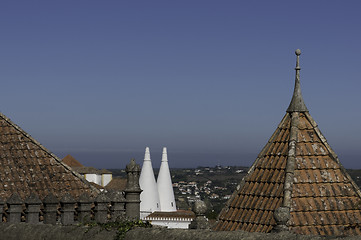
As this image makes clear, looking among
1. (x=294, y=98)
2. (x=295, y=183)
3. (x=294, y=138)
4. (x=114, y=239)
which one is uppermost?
(x=294, y=98)

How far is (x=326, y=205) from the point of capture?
1385 centimetres

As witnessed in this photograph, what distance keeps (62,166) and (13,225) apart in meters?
8.55

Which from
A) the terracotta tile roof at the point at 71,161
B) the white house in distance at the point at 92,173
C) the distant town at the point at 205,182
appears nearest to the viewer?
the white house in distance at the point at 92,173

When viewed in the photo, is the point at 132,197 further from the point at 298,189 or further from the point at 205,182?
the point at 205,182

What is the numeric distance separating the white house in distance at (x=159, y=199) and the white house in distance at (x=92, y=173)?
22.5m

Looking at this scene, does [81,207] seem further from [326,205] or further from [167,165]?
Result: [167,165]

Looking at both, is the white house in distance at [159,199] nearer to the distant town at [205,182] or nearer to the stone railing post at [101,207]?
the stone railing post at [101,207]

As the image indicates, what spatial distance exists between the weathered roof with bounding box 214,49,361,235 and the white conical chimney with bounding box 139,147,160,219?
3049 centimetres

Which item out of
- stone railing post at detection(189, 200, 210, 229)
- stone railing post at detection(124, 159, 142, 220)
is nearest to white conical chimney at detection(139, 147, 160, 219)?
stone railing post at detection(124, 159, 142, 220)

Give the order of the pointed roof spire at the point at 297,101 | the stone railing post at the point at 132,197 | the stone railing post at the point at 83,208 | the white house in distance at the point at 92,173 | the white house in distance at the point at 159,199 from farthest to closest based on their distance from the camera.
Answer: the white house in distance at the point at 92,173
the white house in distance at the point at 159,199
the stone railing post at the point at 132,197
the stone railing post at the point at 83,208
the pointed roof spire at the point at 297,101

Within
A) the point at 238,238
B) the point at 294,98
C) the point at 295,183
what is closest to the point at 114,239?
the point at 238,238

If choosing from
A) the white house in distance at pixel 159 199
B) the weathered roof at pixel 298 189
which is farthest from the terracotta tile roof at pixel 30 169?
the white house in distance at pixel 159 199

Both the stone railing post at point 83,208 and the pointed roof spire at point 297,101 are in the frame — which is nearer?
the pointed roof spire at point 297,101

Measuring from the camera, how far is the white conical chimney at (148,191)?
45.5m
